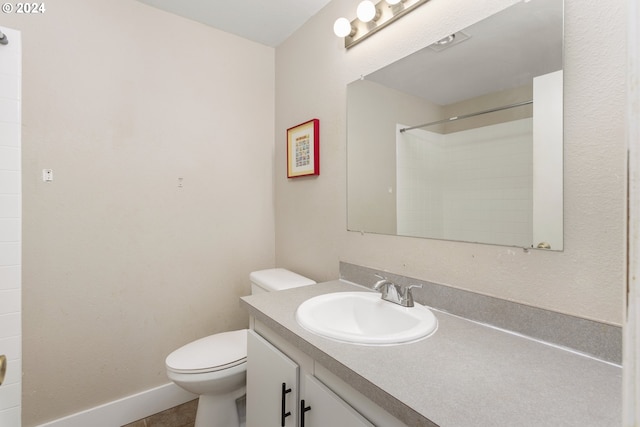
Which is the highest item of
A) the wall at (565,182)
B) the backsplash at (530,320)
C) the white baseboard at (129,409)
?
the wall at (565,182)

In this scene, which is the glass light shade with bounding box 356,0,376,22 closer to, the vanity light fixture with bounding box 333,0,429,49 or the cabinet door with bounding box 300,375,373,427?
the vanity light fixture with bounding box 333,0,429,49

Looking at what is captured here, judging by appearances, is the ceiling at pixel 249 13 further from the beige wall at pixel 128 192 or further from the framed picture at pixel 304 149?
the framed picture at pixel 304 149

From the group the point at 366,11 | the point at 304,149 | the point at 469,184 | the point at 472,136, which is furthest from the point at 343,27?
the point at 469,184

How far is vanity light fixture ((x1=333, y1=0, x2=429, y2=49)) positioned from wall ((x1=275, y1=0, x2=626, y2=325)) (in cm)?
3

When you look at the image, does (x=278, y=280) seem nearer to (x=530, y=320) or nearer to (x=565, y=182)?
(x=530, y=320)

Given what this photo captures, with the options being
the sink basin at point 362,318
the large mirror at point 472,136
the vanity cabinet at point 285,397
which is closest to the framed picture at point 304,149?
the large mirror at point 472,136

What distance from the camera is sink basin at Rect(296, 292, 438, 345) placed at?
0.89 meters

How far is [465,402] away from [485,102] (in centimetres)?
91

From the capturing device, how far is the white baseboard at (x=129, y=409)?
1555mm

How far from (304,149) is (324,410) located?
53.9 inches

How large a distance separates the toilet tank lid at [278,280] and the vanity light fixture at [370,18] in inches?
49.0

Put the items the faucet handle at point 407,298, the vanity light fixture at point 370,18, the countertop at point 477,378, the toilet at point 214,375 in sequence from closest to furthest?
the countertop at point 477,378 < the faucet handle at point 407,298 < the vanity light fixture at point 370,18 < the toilet at point 214,375

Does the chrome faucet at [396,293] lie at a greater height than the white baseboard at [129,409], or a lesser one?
greater

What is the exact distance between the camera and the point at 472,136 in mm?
1068
